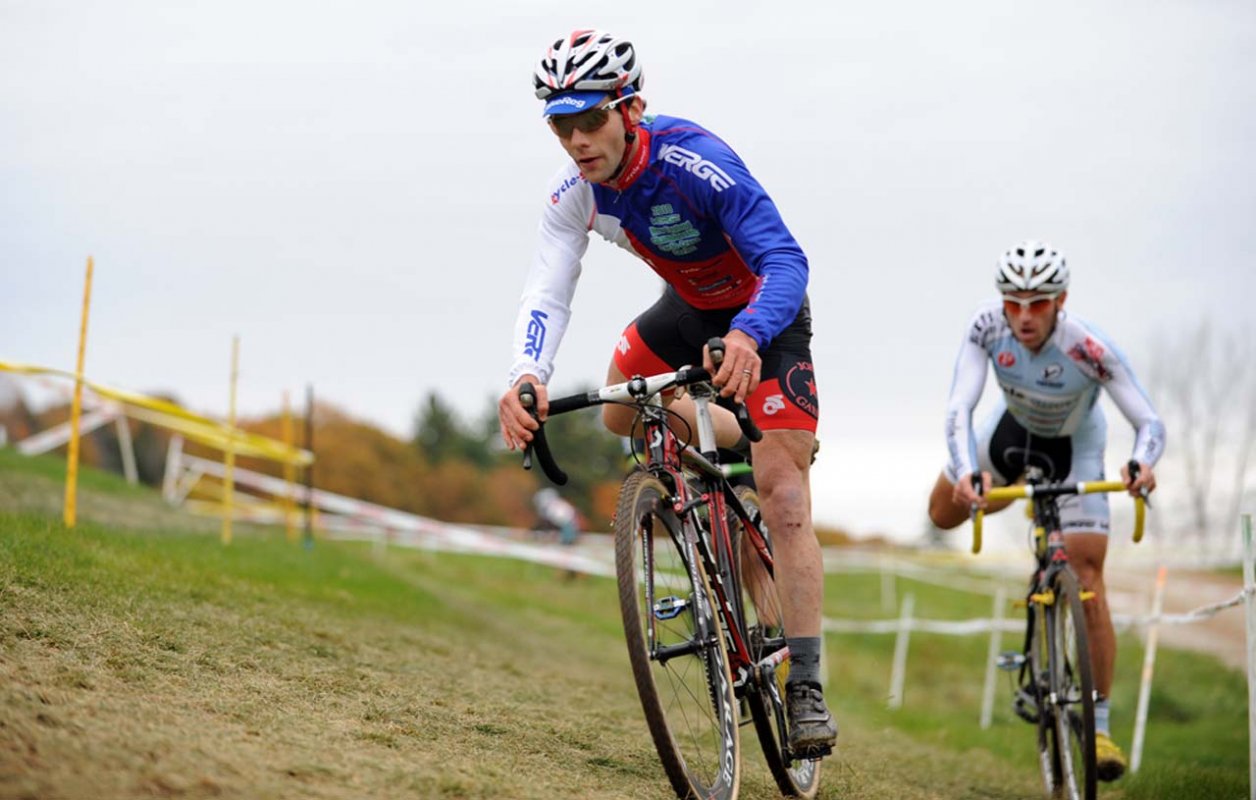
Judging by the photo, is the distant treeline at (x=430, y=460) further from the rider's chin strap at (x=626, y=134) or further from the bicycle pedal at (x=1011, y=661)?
the rider's chin strap at (x=626, y=134)

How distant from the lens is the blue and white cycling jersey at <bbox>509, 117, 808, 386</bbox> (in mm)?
5102

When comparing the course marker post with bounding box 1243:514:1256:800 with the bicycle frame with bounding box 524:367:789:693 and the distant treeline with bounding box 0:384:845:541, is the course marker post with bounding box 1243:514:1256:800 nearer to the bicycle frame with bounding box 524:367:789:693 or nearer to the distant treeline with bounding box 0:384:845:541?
the bicycle frame with bounding box 524:367:789:693

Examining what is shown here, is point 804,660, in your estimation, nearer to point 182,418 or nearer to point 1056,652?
point 1056,652

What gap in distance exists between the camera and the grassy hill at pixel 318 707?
3939 mm

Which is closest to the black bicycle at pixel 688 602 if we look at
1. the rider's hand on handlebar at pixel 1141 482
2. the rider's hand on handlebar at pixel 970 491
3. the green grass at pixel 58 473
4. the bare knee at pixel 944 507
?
the rider's hand on handlebar at pixel 970 491

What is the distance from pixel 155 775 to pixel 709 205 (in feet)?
9.42

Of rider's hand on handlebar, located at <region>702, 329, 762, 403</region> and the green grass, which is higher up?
rider's hand on handlebar, located at <region>702, 329, 762, 403</region>

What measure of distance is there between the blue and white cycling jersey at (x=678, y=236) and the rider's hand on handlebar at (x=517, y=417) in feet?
0.77

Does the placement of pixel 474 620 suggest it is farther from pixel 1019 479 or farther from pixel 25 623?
pixel 25 623

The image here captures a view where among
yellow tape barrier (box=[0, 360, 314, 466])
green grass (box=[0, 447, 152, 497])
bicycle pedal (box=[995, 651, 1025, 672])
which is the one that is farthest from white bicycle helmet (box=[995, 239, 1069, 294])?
green grass (box=[0, 447, 152, 497])

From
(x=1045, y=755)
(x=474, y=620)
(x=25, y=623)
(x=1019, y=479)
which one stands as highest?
(x=1019, y=479)

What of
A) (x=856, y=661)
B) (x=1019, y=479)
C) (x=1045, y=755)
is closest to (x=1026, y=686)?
(x=1045, y=755)

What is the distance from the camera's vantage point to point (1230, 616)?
84.1 ft

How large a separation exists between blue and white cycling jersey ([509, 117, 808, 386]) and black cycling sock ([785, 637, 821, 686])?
123 cm
